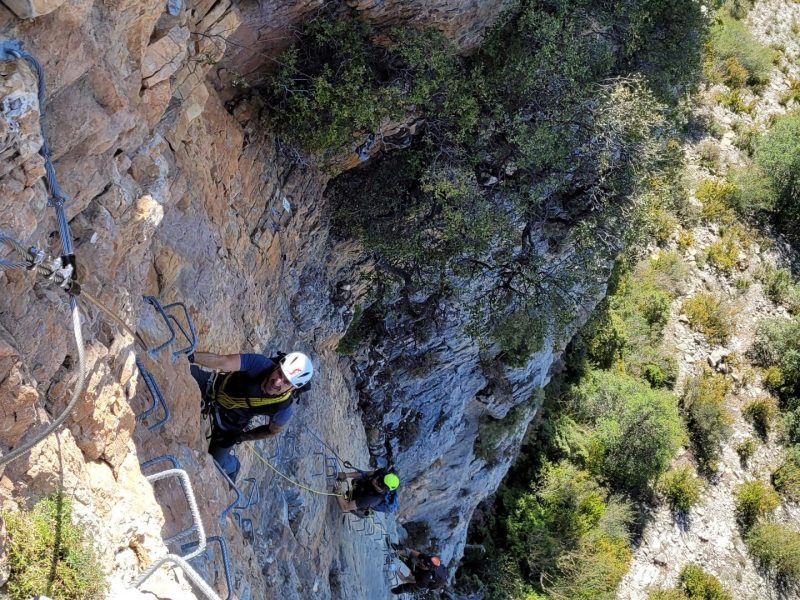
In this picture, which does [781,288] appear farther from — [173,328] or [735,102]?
[173,328]

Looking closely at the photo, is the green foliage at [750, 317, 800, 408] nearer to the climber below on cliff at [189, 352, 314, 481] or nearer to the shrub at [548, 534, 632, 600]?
the shrub at [548, 534, 632, 600]

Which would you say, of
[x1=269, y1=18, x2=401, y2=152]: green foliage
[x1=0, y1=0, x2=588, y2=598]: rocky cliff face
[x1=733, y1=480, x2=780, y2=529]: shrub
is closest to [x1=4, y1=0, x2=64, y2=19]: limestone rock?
[x1=0, y1=0, x2=588, y2=598]: rocky cliff face

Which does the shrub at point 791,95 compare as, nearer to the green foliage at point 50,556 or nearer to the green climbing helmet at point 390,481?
the green climbing helmet at point 390,481

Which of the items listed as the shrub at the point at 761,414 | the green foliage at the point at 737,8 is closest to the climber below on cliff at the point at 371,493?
the shrub at the point at 761,414

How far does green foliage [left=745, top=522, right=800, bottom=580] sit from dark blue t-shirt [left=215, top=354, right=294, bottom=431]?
19.7m

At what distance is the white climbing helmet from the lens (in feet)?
23.1

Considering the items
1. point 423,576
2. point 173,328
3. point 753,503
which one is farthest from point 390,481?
point 753,503

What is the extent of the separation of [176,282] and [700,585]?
19732 mm

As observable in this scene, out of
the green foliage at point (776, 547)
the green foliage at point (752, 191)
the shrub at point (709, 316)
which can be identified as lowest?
the green foliage at point (776, 547)

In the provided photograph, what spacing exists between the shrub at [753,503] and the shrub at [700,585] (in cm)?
235

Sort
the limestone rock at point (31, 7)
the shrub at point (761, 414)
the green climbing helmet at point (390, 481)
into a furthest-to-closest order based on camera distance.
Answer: the shrub at point (761, 414)
the green climbing helmet at point (390, 481)
the limestone rock at point (31, 7)

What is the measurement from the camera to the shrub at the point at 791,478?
877 inches

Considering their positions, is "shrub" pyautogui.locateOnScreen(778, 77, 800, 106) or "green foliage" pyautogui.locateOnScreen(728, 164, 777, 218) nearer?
"green foliage" pyautogui.locateOnScreen(728, 164, 777, 218)

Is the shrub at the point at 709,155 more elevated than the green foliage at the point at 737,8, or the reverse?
the green foliage at the point at 737,8
